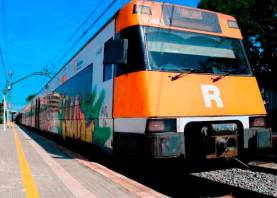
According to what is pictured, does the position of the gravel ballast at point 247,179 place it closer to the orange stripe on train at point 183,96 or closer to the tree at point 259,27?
the orange stripe on train at point 183,96

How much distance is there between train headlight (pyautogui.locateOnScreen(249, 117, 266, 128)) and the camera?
24.3 feet

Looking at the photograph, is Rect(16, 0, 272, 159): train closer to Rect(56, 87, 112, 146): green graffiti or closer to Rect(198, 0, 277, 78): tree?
Rect(56, 87, 112, 146): green graffiti

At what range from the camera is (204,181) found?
266 inches

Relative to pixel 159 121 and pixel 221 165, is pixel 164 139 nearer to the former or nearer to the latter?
pixel 159 121

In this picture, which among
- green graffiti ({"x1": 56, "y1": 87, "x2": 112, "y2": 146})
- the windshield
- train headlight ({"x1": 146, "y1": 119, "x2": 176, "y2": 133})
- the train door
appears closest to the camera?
train headlight ({"x1": 146, "y1": 119, "x2": 176, "y2": 133})

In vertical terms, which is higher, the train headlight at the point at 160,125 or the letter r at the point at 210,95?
the letter r at the point at 210,95

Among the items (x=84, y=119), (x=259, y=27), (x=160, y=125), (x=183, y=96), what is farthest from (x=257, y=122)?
(x=259, y=27)

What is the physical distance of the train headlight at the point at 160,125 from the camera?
6.48 metres

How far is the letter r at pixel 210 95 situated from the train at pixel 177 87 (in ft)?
0.06

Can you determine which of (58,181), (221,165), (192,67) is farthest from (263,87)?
(58,181)

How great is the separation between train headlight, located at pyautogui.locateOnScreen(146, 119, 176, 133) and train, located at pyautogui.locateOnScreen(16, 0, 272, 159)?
0.06ft

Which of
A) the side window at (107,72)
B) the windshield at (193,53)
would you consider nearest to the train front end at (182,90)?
the windshield at (193,53)

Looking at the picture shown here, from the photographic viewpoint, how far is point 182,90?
6957 mm

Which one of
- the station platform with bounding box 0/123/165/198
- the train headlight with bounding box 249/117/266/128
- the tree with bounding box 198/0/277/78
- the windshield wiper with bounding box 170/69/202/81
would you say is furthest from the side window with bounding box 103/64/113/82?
the tree with bounding box 198/0/277/78
